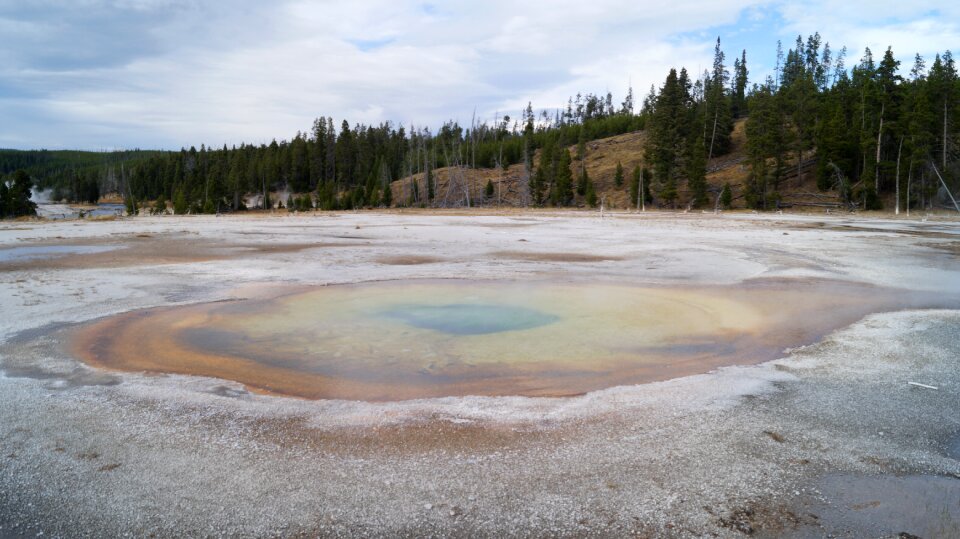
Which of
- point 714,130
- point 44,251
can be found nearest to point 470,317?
point 44,251

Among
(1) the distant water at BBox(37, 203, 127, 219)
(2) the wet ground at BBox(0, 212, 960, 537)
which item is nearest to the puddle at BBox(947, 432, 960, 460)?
(2) the wet ground at BBox(0, 212, 960, 537)

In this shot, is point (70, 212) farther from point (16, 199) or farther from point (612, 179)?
point (612, 179)

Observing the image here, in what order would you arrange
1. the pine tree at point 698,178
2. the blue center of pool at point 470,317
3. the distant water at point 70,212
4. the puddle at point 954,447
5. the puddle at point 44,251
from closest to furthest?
the puddle at point 954,447
the blue center of pool at point 470,317
the puddle at point 44,251
the pine tree at point 698,178
the distant water at point 70,212

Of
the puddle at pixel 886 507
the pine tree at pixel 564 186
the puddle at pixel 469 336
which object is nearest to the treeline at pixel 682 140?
the pine tree at pixel 564 186

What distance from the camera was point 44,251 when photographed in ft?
68.1

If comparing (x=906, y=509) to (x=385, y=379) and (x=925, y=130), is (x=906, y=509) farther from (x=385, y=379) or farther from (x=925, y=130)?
(x=925, y=130)

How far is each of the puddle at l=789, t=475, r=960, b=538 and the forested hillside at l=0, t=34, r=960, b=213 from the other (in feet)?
157

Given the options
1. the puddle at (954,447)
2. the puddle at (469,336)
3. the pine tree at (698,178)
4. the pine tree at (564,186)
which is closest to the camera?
the puddle at (954,447)

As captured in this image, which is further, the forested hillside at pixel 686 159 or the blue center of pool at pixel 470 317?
the forested hillside at pixel 686 159

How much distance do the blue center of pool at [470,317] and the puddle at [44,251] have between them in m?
14.2

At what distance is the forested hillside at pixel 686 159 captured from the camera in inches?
1852

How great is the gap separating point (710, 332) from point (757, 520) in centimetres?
563

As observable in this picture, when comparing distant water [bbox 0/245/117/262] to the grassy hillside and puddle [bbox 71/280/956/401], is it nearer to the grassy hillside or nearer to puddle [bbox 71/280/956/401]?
puddle [bbox 71/280/956/401]

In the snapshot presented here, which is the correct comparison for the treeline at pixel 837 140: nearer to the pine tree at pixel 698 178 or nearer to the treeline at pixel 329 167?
the pine tree at pixel 698 178
